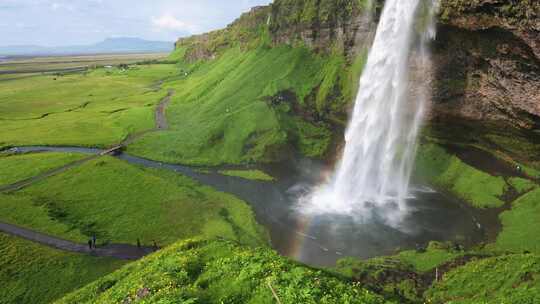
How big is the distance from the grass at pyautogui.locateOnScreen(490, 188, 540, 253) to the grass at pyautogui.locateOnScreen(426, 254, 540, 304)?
8.54m

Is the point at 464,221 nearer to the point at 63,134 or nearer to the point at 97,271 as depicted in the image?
the point at 97,271

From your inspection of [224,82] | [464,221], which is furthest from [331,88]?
[464,221]

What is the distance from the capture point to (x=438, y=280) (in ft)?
78.2

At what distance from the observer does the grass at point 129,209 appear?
115ft

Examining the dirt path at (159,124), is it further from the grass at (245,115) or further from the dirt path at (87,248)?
the dirt path at (87,248)

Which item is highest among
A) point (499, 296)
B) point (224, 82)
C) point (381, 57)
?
point (381, 57)

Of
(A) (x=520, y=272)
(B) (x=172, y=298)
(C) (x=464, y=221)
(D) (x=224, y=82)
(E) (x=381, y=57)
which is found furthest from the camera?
(D) (x=224, y=82)

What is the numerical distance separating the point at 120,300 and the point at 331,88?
2195 inches

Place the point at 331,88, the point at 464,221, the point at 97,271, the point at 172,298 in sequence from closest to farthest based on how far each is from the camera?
the point at 172,298, the point at 97,271, the point at 464,221, the point at 331,88

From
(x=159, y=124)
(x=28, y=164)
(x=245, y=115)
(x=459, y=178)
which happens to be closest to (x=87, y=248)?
(x=28, y=164)

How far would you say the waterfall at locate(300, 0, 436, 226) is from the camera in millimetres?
43000

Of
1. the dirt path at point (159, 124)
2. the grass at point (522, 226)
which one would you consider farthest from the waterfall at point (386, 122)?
the dirt path at point (159, 124)

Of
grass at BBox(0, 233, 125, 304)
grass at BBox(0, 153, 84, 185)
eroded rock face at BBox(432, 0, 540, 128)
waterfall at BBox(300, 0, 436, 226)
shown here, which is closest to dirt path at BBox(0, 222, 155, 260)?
grass at BBox(0, 233, 125, 304)

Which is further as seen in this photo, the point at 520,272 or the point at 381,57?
the point at 381,57
